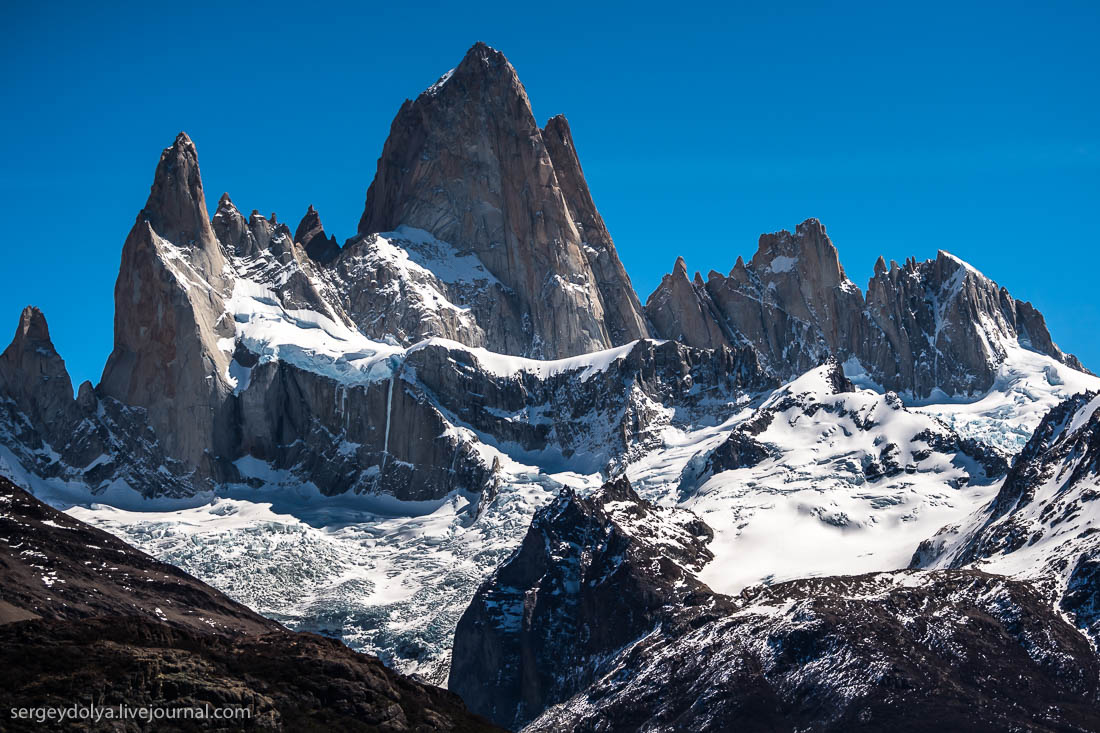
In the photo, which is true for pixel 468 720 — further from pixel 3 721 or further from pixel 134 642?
pixel 3 721

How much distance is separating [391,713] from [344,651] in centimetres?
1212

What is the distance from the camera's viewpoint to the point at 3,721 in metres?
148

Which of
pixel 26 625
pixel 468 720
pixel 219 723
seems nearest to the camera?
pixel 219 723

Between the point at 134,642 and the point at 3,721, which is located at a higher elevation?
the point at 134,642

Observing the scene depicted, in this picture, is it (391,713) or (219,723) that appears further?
(391,713)

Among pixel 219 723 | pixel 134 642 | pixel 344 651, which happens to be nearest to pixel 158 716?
pixel 219 723

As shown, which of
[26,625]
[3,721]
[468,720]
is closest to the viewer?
[3,721]

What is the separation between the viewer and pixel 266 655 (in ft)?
581

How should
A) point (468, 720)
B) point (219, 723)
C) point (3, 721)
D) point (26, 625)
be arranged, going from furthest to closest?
point (468, 720)
point (26, 625)
point (219, 723)
point (3, 721)

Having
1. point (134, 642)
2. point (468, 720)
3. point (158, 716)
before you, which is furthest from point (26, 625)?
point (468, 720)

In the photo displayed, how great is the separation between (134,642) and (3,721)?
75.4 ft

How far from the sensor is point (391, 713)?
17175cm

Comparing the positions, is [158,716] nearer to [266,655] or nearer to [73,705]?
[73,705]

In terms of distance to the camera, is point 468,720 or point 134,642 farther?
point 468,720
